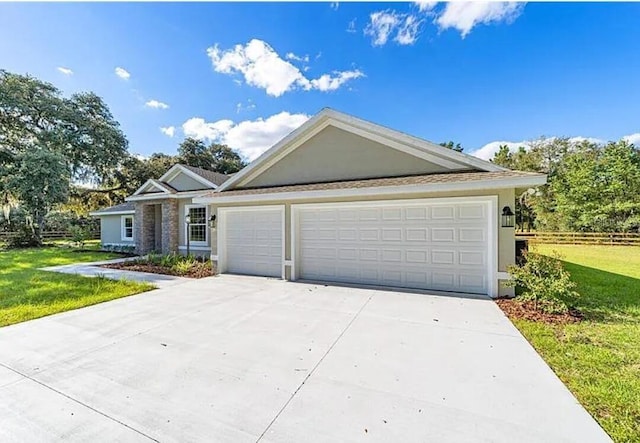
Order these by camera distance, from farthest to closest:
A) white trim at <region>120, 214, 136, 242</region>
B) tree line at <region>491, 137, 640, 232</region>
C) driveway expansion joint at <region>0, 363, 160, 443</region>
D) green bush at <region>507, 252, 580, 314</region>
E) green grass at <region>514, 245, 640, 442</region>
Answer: tree line at <region>491, 137, 640, 232</region> → white trim at <region>120, 214, 136, 242</region> → green bush at <region>507, 252, 580, 314</region> → green grass at <region>514, 245, 640, 442</region> → driveway expansion joint at <region>0, 363, 160, 443</region>

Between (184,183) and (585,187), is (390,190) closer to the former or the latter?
(184,183)

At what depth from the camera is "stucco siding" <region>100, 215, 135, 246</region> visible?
57.6ft

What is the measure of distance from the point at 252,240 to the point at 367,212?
4.10m

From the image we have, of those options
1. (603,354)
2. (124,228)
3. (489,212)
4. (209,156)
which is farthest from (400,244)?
(209,156)

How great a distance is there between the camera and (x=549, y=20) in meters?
8.78

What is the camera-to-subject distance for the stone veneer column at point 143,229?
15.6 m

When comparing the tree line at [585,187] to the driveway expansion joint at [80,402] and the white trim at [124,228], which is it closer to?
the driveway expansion joint at [80,402]

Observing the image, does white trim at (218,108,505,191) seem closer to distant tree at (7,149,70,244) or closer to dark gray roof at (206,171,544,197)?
dark gray roof at (206,171,544,197)

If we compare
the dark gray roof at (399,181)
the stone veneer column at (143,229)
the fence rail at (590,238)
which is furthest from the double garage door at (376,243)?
the fence rail at (590,238)

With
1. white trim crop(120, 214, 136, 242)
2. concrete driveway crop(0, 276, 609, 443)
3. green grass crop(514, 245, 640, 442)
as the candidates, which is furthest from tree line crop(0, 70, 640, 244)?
concrete driveway crop(0, 276, 609, 443)

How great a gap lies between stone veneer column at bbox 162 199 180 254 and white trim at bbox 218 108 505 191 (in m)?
5.39

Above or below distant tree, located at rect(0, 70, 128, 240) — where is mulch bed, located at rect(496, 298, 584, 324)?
below

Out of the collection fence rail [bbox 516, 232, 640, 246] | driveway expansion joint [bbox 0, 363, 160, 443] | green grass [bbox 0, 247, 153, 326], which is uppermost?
fence rail [bbox 516, 232, 640, 246]

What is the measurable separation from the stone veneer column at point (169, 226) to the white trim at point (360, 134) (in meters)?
5.39
